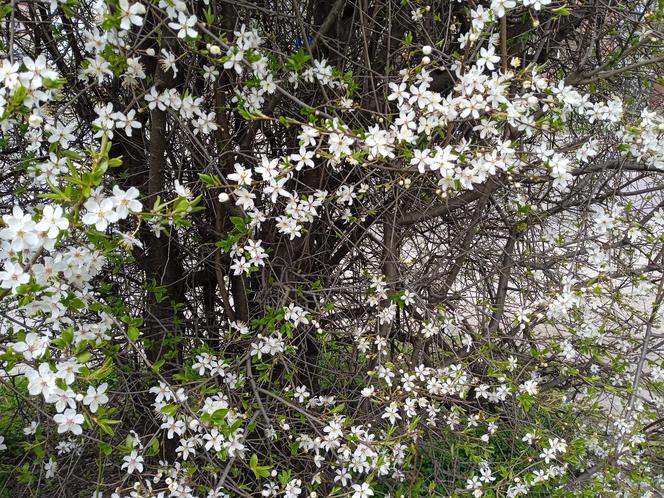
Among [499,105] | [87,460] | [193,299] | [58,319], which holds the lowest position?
[87,460]

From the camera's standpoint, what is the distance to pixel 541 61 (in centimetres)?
305

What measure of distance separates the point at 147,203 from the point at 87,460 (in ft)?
4.46

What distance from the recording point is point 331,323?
285 centimetres

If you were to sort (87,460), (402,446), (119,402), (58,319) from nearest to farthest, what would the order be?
(58,319) → (402,446) → (119,402) → (87,460)

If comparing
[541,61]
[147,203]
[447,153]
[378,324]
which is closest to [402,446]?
[378,324]

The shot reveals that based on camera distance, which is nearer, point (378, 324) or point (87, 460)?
point (378, 324)

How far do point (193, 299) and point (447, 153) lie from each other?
166 centimetres

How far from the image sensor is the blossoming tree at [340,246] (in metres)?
2.03

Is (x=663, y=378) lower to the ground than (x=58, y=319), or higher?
higher

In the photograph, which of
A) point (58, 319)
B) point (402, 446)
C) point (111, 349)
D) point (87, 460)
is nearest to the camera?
point (58, 319)

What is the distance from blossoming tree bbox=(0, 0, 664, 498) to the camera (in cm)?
203

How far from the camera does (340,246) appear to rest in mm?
2840

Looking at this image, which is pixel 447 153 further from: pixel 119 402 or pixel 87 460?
pixel 87 460

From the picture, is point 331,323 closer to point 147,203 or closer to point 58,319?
point 147,203
